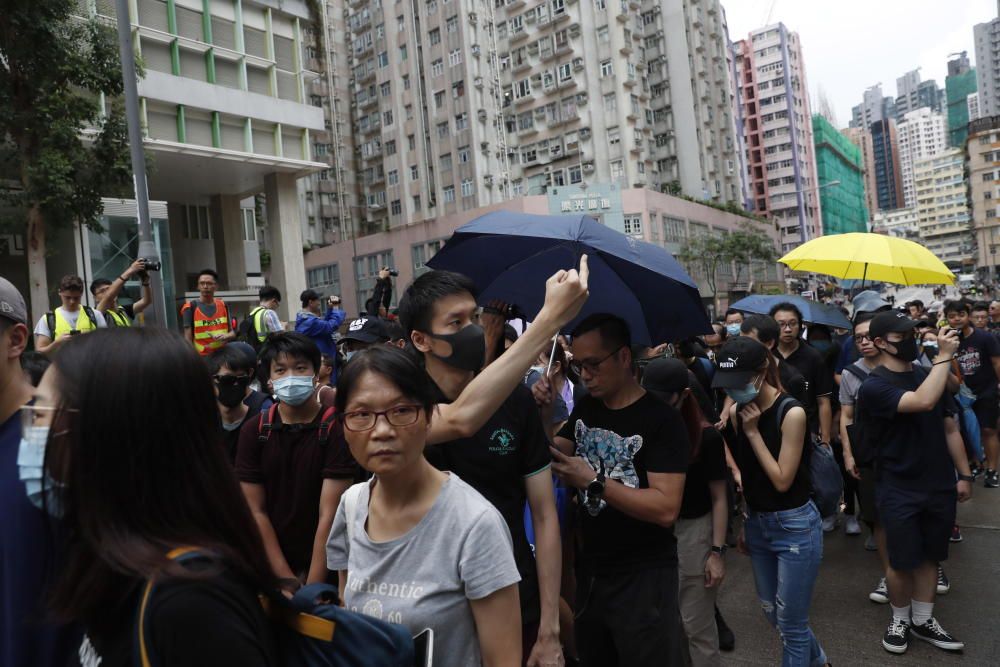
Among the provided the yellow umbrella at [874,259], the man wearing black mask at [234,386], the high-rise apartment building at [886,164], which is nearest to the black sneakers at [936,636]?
the yellow umbrella at [874,259]

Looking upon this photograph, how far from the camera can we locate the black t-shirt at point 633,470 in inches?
109

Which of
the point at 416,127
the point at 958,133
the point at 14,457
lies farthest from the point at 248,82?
the point at 958,133

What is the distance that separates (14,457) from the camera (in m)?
1.55

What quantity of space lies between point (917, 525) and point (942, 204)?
16366cm

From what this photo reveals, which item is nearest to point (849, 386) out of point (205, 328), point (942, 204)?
point (205, 328)

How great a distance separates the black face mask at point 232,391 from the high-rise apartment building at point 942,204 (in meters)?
151

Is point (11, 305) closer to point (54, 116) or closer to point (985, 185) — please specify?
point (54, 116)

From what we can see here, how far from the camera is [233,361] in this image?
3.92 m

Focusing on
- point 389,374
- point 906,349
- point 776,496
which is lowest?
point 776,496

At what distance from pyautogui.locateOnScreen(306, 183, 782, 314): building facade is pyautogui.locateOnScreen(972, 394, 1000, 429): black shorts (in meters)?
29.4

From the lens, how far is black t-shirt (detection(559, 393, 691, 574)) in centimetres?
278

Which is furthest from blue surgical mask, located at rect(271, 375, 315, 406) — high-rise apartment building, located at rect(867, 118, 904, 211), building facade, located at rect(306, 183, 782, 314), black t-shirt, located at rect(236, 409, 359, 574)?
high-rise apartment building, located at rect(867, 118, 904, 211)

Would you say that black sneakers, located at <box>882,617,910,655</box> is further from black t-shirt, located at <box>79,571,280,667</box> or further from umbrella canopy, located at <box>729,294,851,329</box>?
black t-shirt, located at <box>79,571,280,667</box>

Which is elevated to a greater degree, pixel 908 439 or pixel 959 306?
pixel 959 306
